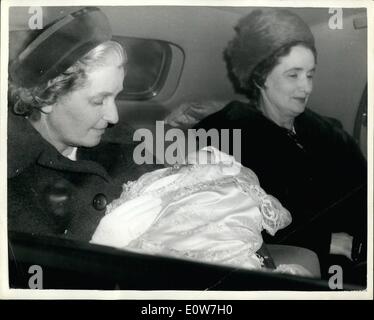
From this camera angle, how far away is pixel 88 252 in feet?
3.54

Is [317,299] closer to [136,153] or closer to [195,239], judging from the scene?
[195,239]

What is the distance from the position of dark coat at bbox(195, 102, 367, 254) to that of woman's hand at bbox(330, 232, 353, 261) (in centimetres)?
1

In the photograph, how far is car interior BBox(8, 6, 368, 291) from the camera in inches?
42.9

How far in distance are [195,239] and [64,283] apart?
31cm

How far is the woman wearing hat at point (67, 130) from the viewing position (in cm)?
111

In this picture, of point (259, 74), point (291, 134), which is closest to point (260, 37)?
point (259, 74)

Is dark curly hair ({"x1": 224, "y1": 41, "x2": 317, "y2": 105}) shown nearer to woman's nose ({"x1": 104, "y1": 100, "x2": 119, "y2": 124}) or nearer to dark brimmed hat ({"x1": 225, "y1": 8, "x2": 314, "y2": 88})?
dark brimmed hat ({"x1": 225, "y1": 8, "x2": 314, "y2": 88})

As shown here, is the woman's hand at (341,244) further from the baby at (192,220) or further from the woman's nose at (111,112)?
the woman's nose at (111,112)

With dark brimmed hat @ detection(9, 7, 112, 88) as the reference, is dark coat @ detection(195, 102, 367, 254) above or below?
below

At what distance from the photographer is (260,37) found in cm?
115

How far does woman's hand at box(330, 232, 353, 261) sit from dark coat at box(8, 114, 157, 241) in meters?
0.44

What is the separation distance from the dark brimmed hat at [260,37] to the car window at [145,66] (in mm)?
143

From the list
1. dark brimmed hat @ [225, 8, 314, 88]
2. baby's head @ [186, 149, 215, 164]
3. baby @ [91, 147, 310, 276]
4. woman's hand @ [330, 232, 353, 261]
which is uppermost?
Answer: dark brimmed hat @ [225, 8, 314, 88]

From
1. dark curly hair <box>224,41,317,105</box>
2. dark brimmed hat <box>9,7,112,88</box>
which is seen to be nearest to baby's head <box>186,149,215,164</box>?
dark curly hair <box>224,41,317,105</box>
